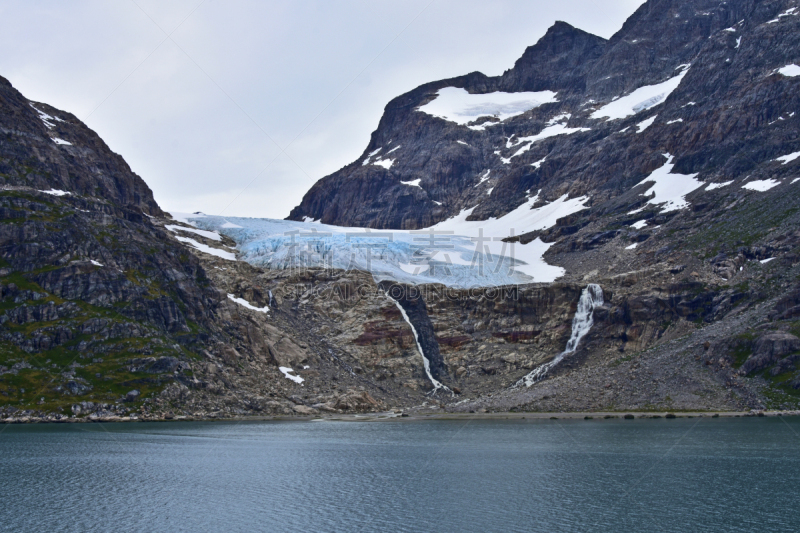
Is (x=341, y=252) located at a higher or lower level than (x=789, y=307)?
higher

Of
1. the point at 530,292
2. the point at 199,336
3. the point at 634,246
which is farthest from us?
the point at 634,246

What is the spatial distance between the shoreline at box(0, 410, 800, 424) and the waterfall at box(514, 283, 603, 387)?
1612 centimetres

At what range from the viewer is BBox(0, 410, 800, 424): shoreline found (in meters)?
88.6

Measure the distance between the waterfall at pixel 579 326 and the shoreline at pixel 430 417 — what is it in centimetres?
1612

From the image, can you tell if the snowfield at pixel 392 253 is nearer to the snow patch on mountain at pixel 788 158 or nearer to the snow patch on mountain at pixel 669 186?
the snow patch on mountain at pixel 669 186

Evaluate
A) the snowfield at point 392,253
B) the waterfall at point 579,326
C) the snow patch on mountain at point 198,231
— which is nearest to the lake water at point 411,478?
the waterfall at point 579,326

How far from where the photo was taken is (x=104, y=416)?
304 ft

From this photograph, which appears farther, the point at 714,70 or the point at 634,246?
the point at 714,70

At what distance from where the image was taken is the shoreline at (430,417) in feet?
291

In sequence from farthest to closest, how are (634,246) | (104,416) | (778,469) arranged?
(634,246)
(104,416)
(778,469)

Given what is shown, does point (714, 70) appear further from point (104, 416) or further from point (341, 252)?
point (104, 416)

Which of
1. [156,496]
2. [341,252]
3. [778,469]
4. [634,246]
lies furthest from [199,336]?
[634,246]

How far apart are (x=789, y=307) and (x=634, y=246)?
5284 cm

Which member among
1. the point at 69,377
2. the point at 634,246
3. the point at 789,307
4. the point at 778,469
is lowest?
the point at 778,469
